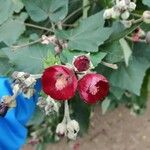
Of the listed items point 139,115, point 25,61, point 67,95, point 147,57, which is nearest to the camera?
point 67,95

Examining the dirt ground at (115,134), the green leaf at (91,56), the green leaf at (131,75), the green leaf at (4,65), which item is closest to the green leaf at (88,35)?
the green leaf at (91,56)

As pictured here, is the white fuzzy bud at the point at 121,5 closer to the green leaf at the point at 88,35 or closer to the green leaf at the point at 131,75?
the green leaf at the point at 88,35

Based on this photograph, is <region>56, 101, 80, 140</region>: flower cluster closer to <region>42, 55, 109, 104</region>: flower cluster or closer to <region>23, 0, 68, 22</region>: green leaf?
<region>42, 55, 109, 104</region>: flower cluster

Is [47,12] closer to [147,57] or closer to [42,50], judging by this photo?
[42,50]

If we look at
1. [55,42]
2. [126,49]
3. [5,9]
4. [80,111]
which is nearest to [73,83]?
[55,42]

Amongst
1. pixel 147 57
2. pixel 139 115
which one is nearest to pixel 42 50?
pixel 147 57

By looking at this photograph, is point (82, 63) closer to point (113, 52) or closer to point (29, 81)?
point (29, 81)
